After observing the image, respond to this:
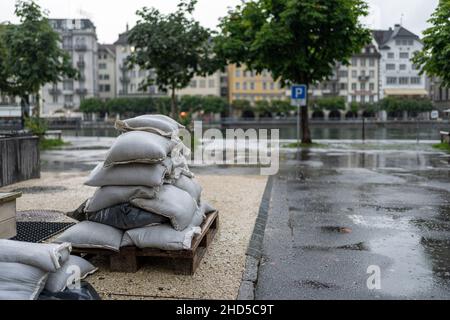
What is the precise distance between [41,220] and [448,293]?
494 cm

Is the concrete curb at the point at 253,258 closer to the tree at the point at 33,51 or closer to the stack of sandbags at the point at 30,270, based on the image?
the stack of sandbags at the point at 30,270

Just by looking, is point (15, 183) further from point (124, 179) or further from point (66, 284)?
point (66, 284)

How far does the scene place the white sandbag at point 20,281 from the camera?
126 inches

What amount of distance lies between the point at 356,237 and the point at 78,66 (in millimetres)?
105142

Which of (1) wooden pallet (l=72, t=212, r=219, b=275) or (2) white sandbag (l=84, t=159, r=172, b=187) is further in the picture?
(2) white sandbag (l=84, t=159, r=172, b=187)

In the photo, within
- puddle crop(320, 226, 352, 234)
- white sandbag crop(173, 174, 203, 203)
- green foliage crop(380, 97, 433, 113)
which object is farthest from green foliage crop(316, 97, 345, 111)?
white sandbag crop(173, 174, 203, 203)

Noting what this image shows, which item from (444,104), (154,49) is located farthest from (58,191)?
(444,104)

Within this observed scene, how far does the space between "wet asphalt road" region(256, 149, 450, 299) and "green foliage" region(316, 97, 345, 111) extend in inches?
3414

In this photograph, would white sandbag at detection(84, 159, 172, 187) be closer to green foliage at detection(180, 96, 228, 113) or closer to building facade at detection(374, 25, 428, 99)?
green foliage at detection(180, 96, 228, 113)

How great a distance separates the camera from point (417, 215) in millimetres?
7660

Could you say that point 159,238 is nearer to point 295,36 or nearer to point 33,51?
point 295,36

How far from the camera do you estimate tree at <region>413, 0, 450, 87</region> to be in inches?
751

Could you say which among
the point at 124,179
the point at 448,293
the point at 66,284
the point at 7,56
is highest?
the point at 7,56

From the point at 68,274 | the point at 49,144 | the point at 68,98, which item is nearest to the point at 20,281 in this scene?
the point at 68,274
